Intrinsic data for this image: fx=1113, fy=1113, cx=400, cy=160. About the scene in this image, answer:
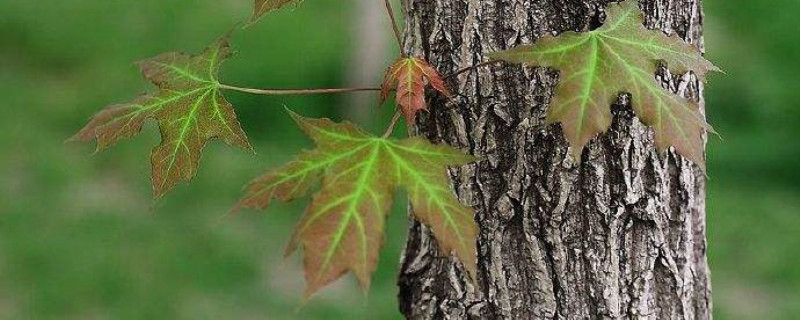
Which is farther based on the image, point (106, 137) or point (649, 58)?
point (106, 137)

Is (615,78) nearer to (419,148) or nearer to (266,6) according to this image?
(419,148)

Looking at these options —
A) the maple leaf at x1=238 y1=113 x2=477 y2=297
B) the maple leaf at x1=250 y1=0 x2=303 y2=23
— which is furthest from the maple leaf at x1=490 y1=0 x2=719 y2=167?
the maple leaf at x1=250 y1=0 x2=303 y2=23

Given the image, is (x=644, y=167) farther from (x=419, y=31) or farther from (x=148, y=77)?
(x=148, y=77)

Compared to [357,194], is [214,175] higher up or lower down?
higher up

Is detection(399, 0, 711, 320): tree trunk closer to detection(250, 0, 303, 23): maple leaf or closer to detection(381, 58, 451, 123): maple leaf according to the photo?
detection(381, 58, 451, 123): maple leaf

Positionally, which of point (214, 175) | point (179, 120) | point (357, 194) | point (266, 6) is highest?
point (214, 175)

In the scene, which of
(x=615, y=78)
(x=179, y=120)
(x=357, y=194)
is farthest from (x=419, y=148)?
(x=179, y=120)

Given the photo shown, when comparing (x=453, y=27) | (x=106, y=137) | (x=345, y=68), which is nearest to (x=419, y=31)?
(x=453, y=27)
